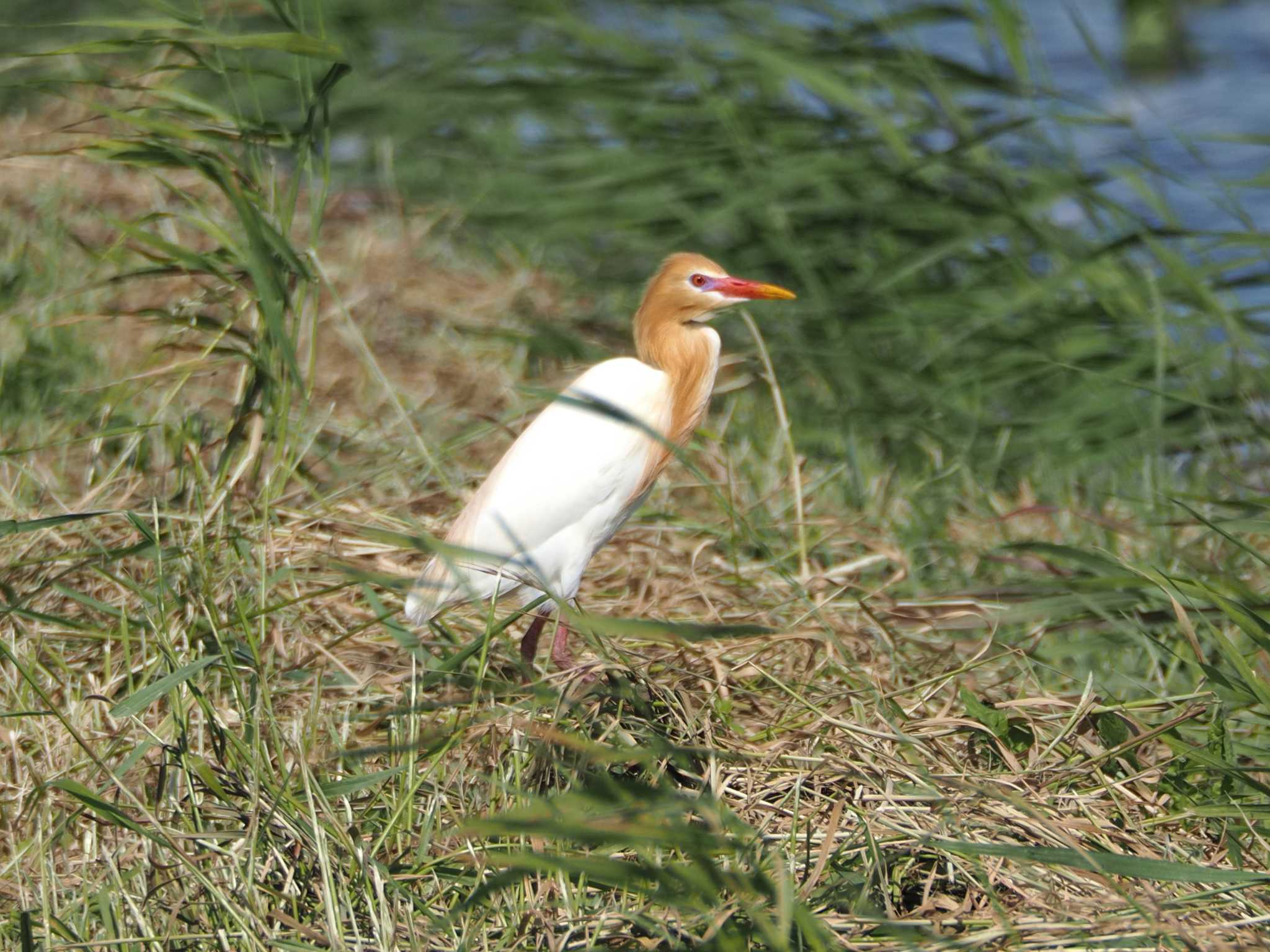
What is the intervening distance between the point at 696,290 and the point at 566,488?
0.38 metres

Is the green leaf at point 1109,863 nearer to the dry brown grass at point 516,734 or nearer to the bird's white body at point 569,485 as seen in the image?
the dry brown grass at point 516,734

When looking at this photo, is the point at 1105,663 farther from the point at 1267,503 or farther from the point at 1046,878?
the point at 1046,878

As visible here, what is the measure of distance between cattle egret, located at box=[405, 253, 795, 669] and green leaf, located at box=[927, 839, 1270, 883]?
742 mm

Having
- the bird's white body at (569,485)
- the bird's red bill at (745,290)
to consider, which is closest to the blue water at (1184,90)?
the bird's red bill at (745,290)

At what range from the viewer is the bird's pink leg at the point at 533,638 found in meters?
2.23

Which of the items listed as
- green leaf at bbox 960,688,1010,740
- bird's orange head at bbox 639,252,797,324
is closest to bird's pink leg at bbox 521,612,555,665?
bird's orange head at bbox 639,252,797,324

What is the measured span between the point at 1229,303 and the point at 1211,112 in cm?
417

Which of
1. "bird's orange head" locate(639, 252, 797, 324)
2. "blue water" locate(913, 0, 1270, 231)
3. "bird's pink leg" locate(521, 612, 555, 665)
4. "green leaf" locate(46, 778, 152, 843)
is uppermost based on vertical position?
"bird's orange head" locate(639, 252, 797, 324)

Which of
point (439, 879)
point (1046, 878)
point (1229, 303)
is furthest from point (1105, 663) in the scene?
point (1229, 303)

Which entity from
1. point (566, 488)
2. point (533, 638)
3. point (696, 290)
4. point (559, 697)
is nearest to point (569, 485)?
point (566, 488)

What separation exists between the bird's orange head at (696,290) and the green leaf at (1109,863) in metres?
0.93

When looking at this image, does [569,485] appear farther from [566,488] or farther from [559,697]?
[559,697]

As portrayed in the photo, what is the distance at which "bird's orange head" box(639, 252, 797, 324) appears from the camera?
227 centimetres

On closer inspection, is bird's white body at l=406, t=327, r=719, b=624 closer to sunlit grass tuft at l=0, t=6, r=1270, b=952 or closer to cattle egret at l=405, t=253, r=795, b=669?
cattle egret at l=405, t=253, r=795, b=669
